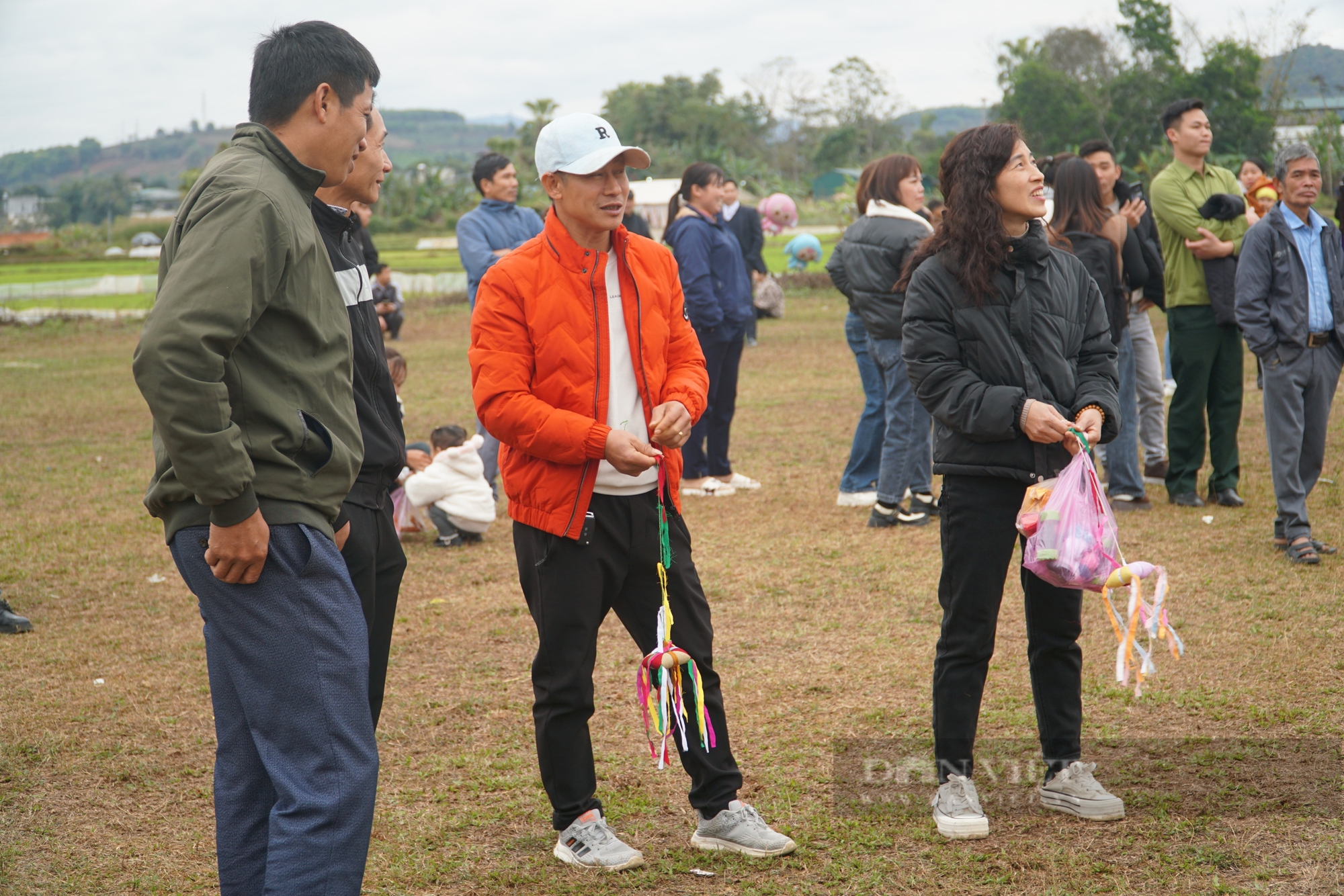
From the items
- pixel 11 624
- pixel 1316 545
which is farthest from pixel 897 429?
pixel 11 624

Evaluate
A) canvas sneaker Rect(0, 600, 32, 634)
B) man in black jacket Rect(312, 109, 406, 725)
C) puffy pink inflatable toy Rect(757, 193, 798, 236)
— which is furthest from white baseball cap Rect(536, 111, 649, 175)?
puffy pink inflatable toy Rect(757, 193, 798, 236)

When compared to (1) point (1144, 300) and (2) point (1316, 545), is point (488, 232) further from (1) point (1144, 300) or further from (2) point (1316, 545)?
(2) point (1316, 545)

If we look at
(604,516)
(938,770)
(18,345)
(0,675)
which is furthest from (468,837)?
(18,345)

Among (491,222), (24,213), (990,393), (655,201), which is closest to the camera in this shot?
(990,393)

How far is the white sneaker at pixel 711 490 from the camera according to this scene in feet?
26.5

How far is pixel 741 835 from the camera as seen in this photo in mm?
3238

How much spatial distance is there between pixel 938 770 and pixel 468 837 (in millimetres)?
1420

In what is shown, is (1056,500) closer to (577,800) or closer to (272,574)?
(577,800)

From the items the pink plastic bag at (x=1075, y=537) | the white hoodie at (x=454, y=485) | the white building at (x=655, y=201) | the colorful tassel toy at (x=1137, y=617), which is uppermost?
the white building at (x=655, y=201)

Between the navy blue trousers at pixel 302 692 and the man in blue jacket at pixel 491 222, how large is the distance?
484 cm

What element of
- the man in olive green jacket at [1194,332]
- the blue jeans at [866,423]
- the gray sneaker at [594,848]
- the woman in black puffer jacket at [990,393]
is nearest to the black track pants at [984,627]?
the woman in black puffer jacket at [990,393]

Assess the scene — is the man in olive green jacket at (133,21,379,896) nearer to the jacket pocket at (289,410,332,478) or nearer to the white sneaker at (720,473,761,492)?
the jacket pocket at (289,410,332,478)

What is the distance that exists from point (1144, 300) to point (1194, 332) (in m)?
0.44

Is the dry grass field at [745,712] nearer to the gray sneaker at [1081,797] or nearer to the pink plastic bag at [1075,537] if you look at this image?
A: the gray sneaker at [1081,797]
